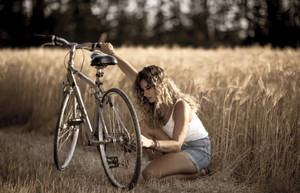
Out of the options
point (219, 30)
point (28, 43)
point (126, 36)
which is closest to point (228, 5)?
point (219, 30)

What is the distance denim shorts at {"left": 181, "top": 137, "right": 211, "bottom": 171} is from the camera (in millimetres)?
3180

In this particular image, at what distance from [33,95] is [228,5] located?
19531 mm

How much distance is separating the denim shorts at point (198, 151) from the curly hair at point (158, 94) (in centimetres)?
30

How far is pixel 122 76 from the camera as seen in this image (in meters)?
5.10

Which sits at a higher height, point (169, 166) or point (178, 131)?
point (178, 131)

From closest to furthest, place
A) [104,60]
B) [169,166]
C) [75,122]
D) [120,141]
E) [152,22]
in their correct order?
[120,141]
[104,60]
[169,166]
[75,122]
[152,22]

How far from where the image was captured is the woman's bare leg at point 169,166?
3113 mm

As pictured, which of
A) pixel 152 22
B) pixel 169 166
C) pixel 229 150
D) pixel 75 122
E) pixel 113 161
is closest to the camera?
pixel 113 161

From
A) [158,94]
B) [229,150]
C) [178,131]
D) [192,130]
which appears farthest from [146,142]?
[229,150]

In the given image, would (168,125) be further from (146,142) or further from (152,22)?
(152,22)

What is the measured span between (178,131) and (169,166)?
0.37m

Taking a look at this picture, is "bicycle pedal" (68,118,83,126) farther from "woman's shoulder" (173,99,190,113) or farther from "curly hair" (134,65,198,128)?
"woman's shoulder" (173,99,190,113)

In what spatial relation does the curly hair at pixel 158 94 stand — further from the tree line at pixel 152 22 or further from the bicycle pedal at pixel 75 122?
the tree line at pixel 152 22

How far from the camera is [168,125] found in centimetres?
314
